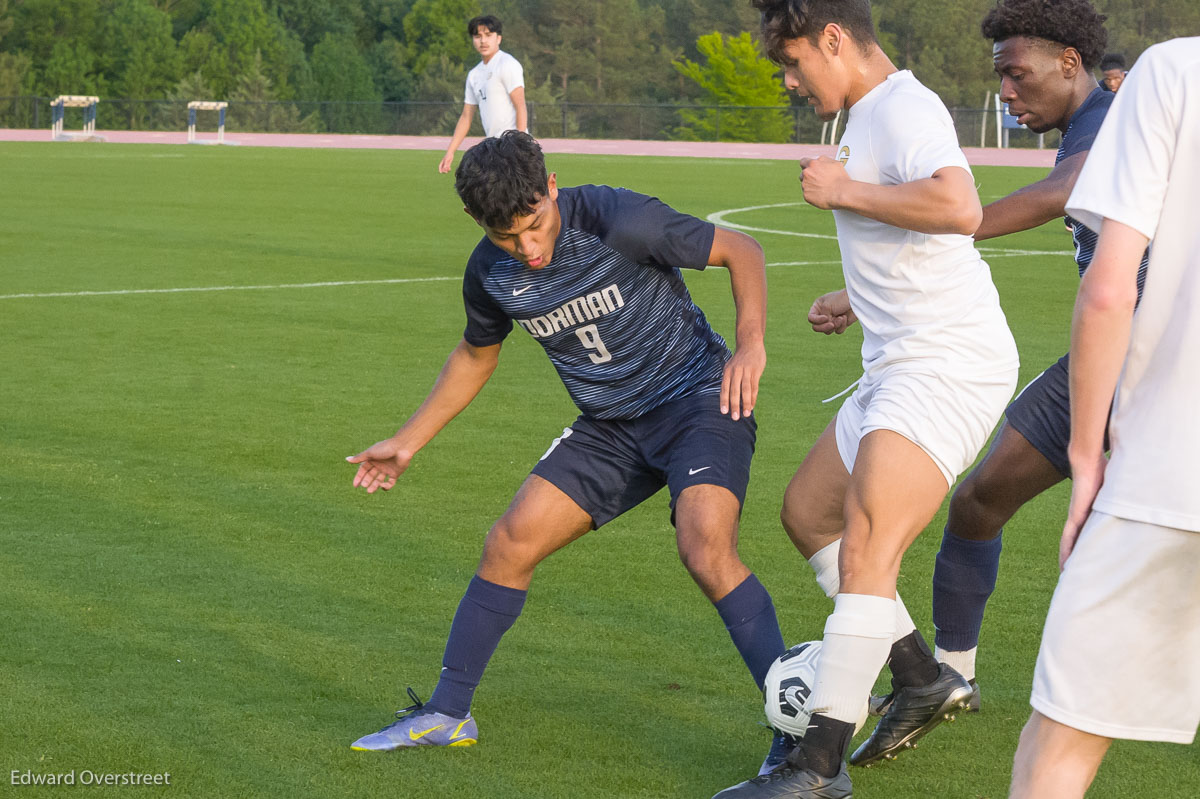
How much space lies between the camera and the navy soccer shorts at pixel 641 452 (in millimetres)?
4113

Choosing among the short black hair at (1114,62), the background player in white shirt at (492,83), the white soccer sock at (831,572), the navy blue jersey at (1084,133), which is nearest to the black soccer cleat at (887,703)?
the white soccer sock at (831,572)

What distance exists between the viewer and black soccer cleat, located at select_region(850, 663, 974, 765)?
159 inches

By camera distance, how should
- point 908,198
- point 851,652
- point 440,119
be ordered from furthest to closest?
point 440,119, point 851,652, point 908,198

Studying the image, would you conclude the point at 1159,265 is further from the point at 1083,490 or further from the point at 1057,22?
the point at 1057,22

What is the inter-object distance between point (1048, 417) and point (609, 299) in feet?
4.04

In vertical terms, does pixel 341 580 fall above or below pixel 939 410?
below

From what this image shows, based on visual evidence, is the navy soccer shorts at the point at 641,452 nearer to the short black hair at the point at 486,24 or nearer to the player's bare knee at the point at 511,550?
the player's bare knee at the point at 511,550

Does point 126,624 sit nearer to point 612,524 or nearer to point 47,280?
A: point 612,524

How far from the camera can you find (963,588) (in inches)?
173

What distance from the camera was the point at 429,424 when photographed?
4410mm

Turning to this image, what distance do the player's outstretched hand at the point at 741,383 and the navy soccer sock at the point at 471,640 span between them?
2.52 ft

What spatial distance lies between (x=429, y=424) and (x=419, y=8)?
81417 millimetres

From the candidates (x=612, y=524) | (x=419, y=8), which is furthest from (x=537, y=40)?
(x=612, y=524)

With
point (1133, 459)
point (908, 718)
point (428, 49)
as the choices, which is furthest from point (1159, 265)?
point (428, 49)
